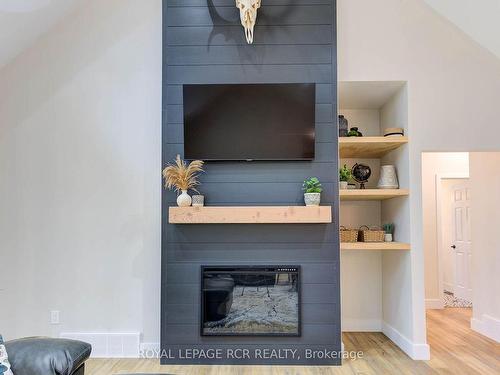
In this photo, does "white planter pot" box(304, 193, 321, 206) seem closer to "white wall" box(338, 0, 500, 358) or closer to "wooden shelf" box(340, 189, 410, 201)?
"wooden shelf" box(340, 189, 410, 201)

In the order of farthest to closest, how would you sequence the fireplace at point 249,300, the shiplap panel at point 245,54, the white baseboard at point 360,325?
the white baseboard at point 360,325, the shiplap panel at point 245,54, the fireplace at point 249,300

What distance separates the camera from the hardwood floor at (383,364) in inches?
133

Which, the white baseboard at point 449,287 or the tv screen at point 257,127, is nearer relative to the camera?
the tv screen at point 257,127

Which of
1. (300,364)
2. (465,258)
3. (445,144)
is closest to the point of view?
(300,364)

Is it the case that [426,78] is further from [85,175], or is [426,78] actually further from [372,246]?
[85,175]

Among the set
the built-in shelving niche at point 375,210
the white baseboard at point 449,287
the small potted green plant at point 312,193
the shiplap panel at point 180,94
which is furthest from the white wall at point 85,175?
the white baseboard at point 449,287

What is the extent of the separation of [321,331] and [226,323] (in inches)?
33.5

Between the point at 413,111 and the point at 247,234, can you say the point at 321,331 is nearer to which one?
the point at 247,234

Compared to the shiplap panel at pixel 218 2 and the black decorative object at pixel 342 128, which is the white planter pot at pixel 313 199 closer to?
the black decorative object at pixel 342 128

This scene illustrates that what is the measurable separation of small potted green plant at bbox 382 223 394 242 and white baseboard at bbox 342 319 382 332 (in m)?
1.06

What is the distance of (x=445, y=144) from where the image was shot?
3795 mm

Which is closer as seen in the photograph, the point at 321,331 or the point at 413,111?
the point at 321,331

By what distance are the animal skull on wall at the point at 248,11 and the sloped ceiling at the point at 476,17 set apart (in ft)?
5.55

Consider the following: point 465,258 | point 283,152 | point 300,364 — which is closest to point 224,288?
point 300,364
